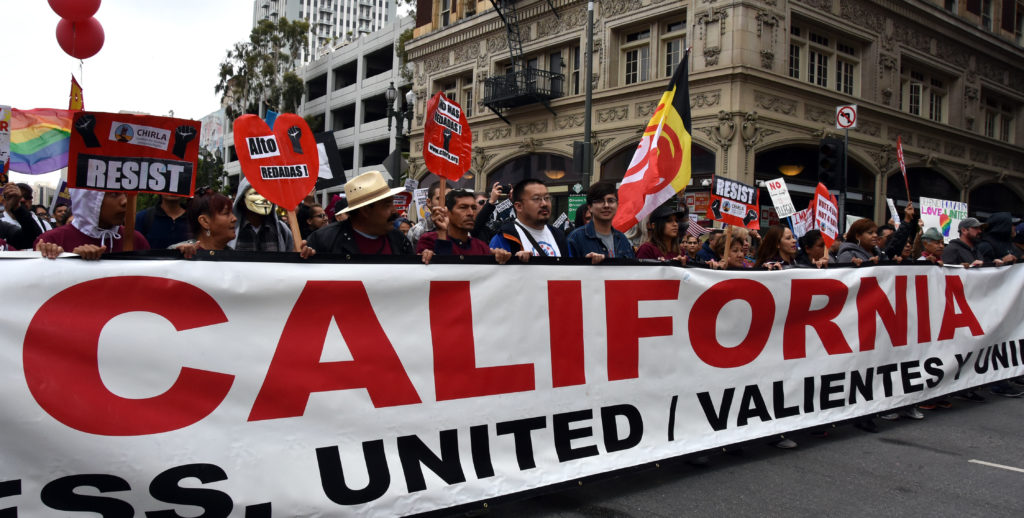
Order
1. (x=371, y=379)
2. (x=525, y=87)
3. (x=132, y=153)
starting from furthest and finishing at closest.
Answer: (x=525, y=87), (x=371, y=379), (x=132, y=153)

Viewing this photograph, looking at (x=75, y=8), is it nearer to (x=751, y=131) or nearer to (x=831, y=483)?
(x=831, y=483)

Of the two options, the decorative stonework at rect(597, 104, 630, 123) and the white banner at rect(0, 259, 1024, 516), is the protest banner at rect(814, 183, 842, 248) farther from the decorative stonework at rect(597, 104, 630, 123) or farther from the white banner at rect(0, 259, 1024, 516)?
the decorative stonework at rect(597, 104, 630, 123)

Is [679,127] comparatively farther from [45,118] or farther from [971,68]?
[971,68]

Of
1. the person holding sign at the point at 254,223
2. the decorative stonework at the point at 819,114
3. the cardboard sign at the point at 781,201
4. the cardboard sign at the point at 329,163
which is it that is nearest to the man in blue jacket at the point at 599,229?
the person holding sign at the point at 254,223

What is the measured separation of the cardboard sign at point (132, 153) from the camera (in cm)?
311

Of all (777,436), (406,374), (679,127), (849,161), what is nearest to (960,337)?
(777,436)

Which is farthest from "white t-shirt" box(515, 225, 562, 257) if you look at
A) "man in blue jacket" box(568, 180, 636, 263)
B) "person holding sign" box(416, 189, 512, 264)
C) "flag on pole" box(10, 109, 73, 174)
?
"flag on pole" box(10, 109, 73, 174)

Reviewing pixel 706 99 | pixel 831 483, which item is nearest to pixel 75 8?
pixel 831 483

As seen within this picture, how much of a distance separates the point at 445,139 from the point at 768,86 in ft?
49.0

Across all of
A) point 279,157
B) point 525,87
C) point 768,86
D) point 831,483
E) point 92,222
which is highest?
point 525,87

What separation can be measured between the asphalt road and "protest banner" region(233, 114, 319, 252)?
2.29 metres

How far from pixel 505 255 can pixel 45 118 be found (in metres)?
7.45

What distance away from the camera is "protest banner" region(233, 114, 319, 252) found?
169 inches

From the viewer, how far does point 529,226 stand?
5.09 m
